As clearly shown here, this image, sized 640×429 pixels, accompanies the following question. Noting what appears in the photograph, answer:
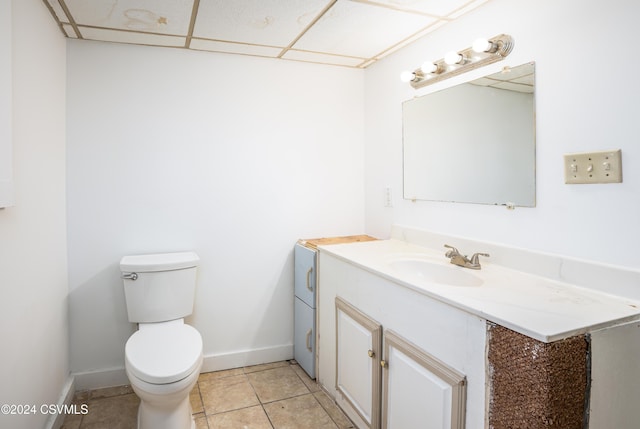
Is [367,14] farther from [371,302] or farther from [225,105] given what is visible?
[371,302]

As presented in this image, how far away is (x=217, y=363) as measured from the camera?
8.50ft

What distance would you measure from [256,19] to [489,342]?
1.77 metres

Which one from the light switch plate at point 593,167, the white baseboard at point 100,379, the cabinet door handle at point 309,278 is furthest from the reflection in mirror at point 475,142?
the white baseboard at point 100,379

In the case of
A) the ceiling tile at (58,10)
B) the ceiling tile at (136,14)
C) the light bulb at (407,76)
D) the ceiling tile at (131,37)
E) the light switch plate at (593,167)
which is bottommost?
the light switch plate at (593,167)

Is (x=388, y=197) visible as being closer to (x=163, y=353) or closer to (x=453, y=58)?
(x=453, y=58)

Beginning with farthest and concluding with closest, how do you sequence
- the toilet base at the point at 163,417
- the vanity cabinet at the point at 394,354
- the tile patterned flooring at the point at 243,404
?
the tile patterned flooring at the point at 243,404 < the toilet base at the point at 163,417 < the vanity cabinet at the point at 394,354

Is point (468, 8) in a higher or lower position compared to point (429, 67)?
higher

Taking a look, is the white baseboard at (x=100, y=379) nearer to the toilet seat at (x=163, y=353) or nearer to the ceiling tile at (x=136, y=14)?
the toilet seat at (x=163, y=353)

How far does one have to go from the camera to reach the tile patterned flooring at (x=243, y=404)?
6.63ft

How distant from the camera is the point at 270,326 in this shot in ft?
8.91

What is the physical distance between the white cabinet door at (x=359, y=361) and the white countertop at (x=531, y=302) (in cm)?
28

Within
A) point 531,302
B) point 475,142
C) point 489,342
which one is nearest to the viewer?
point 489,342

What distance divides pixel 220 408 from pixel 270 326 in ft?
2.16

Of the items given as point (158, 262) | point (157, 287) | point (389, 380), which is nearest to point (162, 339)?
point (157, 287)
